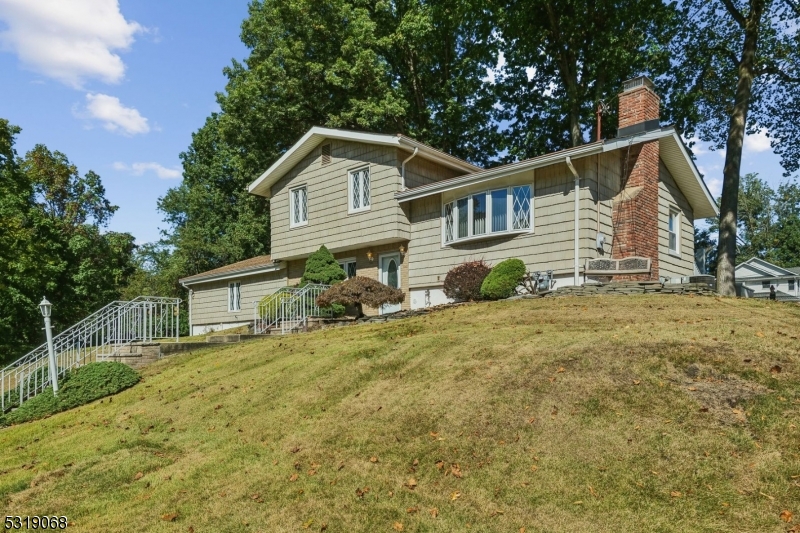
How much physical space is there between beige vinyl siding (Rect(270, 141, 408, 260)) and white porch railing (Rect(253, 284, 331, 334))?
2566mm

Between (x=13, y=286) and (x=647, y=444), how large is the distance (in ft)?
93.1

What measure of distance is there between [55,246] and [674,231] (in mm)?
28737

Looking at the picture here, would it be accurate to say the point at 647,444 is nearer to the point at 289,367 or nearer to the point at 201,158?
the point at 289,367

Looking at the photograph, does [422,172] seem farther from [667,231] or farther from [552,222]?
[667,231]

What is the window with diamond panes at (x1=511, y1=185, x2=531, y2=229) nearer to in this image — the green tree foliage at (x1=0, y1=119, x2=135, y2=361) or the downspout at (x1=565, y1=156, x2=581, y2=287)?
the downspout at (x1=565, y1=156, x2=581, y2=287)

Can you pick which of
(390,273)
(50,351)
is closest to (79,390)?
(50,351)

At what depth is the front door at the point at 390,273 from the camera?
60.3 feet

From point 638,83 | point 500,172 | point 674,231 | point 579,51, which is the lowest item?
point 674,231

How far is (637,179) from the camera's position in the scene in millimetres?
14945

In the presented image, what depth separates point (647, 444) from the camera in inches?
200

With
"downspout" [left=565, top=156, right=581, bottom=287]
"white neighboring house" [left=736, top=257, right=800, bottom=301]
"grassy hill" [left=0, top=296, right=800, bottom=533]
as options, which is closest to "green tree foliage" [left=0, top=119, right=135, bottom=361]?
"grassy hill" [left=0, top=296, right=800, bottom=533]

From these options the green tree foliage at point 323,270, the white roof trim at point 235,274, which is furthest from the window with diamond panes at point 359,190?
the white roof trim at point 235,274

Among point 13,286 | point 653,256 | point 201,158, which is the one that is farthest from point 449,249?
point 201,158

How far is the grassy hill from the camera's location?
4.49 meters
